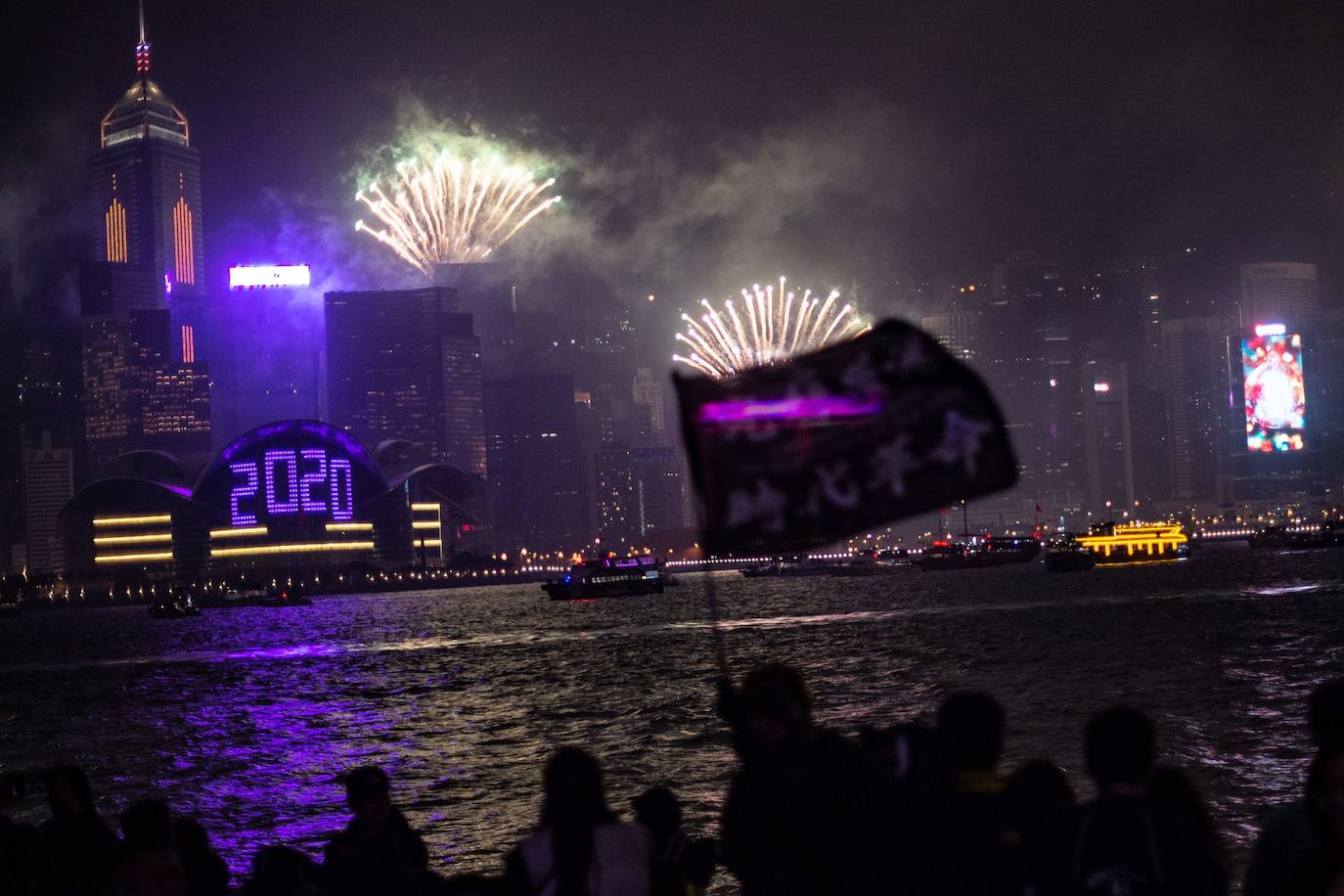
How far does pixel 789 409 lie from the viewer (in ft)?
→ 26.1

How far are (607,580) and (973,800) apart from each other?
15521cm

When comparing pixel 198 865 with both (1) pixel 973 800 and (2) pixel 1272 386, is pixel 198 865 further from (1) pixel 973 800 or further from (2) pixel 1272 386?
(2) pixel 1272 386

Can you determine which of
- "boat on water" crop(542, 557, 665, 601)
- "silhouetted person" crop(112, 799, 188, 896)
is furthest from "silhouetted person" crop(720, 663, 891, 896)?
"boat on water" crop(542, 557, 665, 601)

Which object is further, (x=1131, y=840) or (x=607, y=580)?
(x=607, y=580)

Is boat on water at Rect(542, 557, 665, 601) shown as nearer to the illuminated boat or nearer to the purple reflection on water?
the illuminated boat

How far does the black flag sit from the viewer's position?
7738 mm

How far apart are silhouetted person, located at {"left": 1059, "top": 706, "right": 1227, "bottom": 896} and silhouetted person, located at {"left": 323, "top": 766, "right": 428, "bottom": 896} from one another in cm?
453

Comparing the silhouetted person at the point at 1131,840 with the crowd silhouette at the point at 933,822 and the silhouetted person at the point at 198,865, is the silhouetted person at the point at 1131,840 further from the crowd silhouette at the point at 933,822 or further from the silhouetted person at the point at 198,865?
the silhouetted person at the point at 198,865

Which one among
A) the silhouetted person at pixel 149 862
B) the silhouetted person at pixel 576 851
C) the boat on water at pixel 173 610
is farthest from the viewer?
the boat on water at pixel 173 610

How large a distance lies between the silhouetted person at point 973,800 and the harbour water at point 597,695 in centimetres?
1487

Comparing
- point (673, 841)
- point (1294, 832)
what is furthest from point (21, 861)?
point (1294, 832)

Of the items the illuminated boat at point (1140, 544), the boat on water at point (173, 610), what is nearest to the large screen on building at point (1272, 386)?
the illuminated boat at point (1140, 544)

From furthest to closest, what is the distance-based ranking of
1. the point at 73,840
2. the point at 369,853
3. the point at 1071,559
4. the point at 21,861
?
the point at 1071,559
the point at 21,861
the point at 73,840
the point at 369,853

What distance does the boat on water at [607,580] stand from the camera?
526 feet
